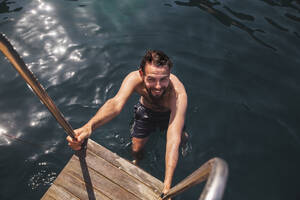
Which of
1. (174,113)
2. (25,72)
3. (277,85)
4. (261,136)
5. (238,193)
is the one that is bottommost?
(238,193)

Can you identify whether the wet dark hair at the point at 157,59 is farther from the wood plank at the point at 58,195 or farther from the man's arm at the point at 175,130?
the wood plank at the point at 58,195

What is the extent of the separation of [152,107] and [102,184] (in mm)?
1801

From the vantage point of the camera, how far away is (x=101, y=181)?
10.8ft

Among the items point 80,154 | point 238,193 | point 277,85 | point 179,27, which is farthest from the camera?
point 179,27

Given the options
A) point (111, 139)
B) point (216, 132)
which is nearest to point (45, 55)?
point (111, 139)

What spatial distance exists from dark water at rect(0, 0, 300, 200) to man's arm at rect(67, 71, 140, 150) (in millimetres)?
1299

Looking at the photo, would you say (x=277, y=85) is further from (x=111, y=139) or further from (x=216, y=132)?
(x=111, y=139)

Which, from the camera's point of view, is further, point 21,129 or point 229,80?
point 229,80

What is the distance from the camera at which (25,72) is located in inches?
73.0

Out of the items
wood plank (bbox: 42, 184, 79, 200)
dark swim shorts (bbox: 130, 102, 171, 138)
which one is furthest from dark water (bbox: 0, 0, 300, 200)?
wood plank (bbox: 42, 184, 79, 200)

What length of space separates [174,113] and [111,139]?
1.71 metres

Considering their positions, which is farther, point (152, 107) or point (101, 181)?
point (152, 107)

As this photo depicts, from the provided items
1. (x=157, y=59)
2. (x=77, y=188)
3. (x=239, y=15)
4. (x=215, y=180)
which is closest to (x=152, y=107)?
(x=157, y=59)

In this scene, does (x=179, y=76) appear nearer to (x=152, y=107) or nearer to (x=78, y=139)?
(x=152, y=107)
